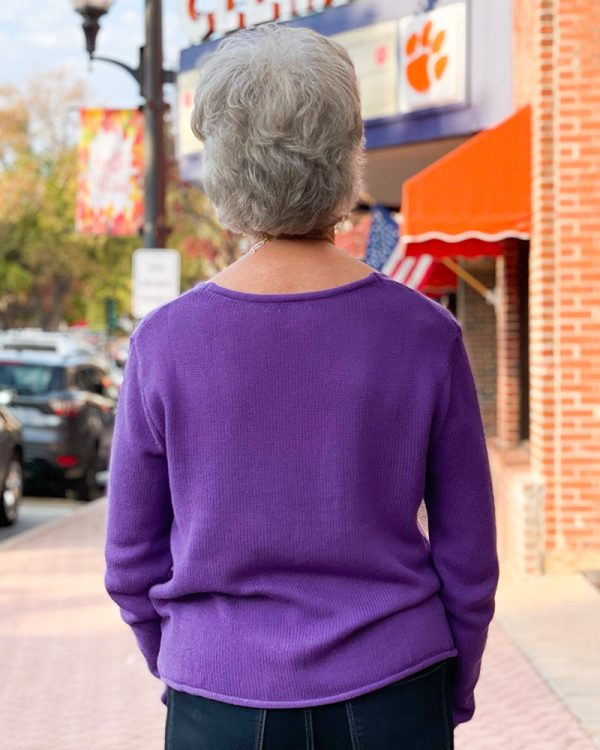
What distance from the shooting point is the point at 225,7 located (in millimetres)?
15008

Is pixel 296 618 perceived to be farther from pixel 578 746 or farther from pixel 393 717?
pixel 578 746

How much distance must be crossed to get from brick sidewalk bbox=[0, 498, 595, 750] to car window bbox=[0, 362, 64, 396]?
659cm

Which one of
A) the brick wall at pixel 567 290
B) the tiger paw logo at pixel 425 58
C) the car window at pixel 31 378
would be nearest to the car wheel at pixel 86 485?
the car window at pixel 31 378

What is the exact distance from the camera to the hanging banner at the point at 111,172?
14742mm

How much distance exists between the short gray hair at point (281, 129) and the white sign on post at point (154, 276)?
35.8ft

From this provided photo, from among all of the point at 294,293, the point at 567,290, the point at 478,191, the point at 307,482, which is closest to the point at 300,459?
the point at 307,482

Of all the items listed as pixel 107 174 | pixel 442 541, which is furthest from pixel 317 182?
pixel 107 174

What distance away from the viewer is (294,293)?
2.18 metres

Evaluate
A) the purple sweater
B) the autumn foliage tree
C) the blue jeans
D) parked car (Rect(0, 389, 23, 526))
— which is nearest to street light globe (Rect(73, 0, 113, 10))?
parked car (Rect(0, 389, 23, 526))

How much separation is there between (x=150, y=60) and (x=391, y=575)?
39.8 ft

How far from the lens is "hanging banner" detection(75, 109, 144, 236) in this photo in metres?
14.7

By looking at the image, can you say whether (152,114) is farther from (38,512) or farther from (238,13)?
(38,512)

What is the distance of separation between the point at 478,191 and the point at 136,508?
24.2 ft

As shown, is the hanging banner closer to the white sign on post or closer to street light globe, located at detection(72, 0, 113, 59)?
street light globe, located at detection(72, 0, 113, 59)
